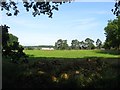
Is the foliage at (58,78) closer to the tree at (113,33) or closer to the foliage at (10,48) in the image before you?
the foliage at (10,48)

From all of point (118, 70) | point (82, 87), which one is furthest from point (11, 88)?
point (118, 70)

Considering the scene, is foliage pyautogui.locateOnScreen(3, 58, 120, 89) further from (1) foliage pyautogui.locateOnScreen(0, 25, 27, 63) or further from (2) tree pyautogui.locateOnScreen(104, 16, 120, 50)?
(2) tree pyautogui.locateOnScreen(104, 16, 120, 50)

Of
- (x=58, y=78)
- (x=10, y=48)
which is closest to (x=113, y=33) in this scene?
(x=58, y=78)

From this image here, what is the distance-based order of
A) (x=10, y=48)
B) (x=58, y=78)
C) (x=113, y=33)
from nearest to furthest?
(x=10, y=48)
(x=58, y=78)
(x=113, y=33)

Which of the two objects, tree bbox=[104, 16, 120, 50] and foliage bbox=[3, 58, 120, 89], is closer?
foliage bbox=[3, 58, 120, 89]

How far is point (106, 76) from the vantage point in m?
17.2

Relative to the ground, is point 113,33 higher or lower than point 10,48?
higher

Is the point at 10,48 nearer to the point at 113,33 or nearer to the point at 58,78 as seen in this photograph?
the point at 58,78

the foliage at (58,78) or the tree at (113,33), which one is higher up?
the tree at (113,33)

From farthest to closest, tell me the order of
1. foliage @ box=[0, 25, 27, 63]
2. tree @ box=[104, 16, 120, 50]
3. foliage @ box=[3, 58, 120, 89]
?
tree @ box=[104, 16, 120, 50] → foliage @ box=[3, 58, 120, 89] → foliage @ box=[0, 25, 27, 63]

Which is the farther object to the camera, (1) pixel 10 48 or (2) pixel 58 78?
(2) pixel 58 78

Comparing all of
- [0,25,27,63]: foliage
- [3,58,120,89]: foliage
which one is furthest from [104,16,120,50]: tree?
[0,25,27,63]: foliage

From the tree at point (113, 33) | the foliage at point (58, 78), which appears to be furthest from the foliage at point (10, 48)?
the tree at point (113, 33)

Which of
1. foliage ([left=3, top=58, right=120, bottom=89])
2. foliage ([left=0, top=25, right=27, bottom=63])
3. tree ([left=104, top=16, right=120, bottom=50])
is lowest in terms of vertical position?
foliage ([left=3, top=58, right=120, bottom=89])
